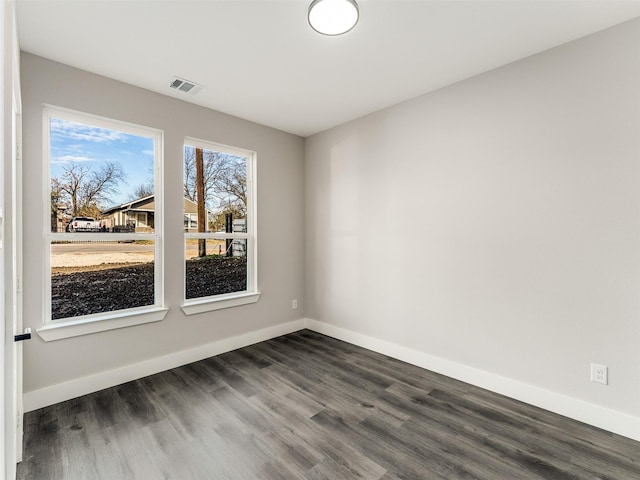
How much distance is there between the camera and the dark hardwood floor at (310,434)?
177 cm

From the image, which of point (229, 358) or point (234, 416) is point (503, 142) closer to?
point (234, 416)

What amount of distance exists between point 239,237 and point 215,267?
1.46ft

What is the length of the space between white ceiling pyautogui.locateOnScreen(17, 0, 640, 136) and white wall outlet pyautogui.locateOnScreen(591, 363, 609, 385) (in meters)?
2.28

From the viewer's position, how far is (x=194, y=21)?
2025 millimetres

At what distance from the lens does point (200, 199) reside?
133 inches

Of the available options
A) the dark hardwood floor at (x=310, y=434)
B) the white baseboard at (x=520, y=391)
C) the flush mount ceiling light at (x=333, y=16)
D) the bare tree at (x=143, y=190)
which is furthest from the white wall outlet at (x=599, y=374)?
the bare tree at (x=143, y=190)

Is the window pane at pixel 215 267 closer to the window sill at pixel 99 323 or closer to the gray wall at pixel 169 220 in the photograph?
the gray wall at pixel 169 220

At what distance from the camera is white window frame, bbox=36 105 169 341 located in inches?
96.2

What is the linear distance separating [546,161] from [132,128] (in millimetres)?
3500

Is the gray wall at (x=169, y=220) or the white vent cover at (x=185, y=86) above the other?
the white vent cover at (x=185, y=86)

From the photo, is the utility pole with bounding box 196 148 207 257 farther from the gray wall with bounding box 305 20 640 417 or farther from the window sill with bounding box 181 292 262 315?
the gray wall with bounding box 305 20 640 417

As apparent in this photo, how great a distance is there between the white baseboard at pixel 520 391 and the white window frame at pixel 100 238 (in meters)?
2.28

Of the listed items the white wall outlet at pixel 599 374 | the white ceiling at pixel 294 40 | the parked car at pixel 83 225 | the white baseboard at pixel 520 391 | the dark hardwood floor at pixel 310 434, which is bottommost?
the dark hardwood floor at pixel 310 434

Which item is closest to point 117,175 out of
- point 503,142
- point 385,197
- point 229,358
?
point 229,358
